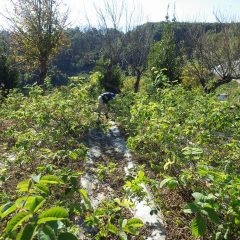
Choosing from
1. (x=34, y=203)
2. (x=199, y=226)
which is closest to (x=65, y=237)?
(x=34, y=203)

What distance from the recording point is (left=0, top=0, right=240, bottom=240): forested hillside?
8.19 feet

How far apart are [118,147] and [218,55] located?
42.4 ft

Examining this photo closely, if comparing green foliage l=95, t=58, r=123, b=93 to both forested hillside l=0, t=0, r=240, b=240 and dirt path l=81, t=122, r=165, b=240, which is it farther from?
dirt path l=81, t=122, r=165, b=240

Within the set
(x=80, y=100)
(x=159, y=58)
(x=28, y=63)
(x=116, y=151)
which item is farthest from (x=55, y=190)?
(x=28, y=63)

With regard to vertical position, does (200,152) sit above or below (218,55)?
above

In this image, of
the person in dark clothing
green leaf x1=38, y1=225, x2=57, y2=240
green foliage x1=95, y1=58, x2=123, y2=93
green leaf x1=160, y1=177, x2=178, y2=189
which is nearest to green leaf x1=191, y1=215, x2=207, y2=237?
green leaf x1=160, y1=177, x2=178, y2=189

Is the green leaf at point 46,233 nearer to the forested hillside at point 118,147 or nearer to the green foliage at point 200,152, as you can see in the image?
the forested hillside at point 118,147

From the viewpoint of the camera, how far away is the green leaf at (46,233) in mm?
1460

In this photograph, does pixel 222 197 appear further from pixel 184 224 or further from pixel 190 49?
pixel 190 49

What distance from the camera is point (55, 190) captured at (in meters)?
4.62

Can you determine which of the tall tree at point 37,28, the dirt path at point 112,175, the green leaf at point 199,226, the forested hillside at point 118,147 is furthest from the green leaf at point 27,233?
the tall tree at point 37,28

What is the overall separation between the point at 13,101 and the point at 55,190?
5.74 meters

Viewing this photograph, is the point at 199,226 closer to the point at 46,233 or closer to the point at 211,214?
the point at 211,214

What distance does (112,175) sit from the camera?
6051 mm
